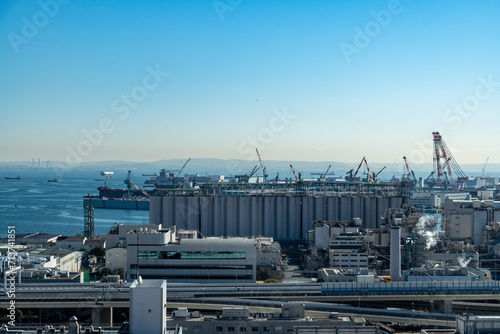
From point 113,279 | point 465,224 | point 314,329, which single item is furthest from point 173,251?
point 465,224

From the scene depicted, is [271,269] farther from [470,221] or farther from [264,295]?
[470,221]

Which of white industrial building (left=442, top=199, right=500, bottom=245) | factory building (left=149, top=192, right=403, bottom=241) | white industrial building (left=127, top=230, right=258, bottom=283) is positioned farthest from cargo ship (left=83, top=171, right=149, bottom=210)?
white industrial building (left=127, top=230, right=258, bottom=283)

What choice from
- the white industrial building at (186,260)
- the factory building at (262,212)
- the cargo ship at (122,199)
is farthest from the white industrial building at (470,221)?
the cargo ship at (122,199)

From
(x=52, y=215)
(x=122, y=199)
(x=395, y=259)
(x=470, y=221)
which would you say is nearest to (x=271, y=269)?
(x=395, y=259)

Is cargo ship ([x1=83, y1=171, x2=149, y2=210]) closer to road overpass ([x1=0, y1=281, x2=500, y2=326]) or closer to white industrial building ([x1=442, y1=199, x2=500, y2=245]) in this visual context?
white industrial building ([x1=442, y1=199, x2=500, y2=245])

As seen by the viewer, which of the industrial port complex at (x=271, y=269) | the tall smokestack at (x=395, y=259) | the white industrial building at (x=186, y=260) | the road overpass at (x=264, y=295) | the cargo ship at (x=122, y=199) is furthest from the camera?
the cargo ship at (x=122, y=199)

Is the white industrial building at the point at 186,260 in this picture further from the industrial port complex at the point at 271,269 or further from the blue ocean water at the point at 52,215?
the blue ocean water at the point at 52,215
